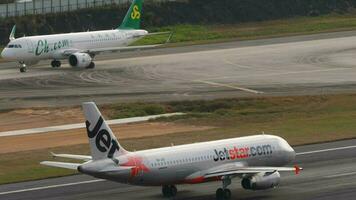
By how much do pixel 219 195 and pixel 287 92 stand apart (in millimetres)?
45844

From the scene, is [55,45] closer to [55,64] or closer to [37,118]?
[55,64]

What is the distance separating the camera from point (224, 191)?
162 ft

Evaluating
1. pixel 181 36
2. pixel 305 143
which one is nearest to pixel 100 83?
pixel 305 143

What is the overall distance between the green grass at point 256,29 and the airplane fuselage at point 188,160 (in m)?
90.8

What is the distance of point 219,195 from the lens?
163 ft

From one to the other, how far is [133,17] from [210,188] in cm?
7723

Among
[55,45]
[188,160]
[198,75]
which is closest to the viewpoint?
[188,160]

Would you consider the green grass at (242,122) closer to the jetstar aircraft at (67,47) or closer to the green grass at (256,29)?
the jetstar aircraft at (67,47)

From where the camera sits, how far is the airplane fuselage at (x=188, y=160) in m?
47.1

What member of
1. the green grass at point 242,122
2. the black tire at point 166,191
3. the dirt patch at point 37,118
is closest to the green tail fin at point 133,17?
the green grass at point 242,122

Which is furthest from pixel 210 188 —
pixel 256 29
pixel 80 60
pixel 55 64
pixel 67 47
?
pixel 256 29

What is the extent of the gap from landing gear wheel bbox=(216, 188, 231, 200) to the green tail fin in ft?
264

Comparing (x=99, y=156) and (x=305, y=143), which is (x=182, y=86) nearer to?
(x=305, y=143)

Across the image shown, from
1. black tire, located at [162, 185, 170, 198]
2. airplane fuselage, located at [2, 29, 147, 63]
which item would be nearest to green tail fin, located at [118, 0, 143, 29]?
airplane fuselage, located at [2, 29, 147, 63]
